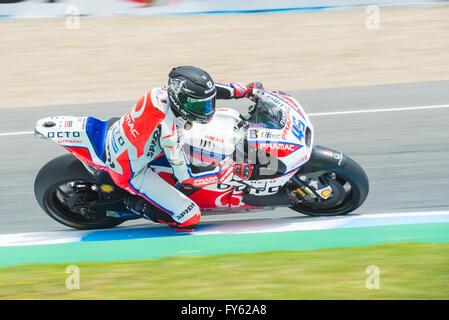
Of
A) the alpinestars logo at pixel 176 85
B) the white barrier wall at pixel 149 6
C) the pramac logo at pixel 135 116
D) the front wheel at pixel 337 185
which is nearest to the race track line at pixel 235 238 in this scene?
the front wheel at pixel 337 185

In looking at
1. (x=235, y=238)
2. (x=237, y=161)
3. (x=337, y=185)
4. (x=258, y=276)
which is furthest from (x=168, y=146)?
(x=337, y=185)

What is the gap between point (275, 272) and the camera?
4789 mm

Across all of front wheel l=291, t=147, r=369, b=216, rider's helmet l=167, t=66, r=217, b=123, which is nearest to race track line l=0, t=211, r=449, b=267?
front wheel l=291, t=147, r=369, b=216

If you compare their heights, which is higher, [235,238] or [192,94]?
[192,94]

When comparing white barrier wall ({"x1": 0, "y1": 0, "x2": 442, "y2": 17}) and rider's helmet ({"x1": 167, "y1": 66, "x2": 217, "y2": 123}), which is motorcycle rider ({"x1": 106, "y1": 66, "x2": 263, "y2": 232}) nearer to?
rider's helmet ({"x1": 167, "y1": 66, "x2": 217, "y2": 123})

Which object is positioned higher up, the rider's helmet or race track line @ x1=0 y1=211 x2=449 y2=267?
the rider's helmet

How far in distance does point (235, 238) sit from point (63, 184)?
1.63m

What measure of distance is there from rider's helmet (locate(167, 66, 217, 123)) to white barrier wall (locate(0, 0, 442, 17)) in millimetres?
8005

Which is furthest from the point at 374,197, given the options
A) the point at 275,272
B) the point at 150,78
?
the point at 150,78

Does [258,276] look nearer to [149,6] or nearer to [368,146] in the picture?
[368,146]

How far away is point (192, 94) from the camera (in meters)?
4.97

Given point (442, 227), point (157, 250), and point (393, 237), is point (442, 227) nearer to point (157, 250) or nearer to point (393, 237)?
point (393, 237)

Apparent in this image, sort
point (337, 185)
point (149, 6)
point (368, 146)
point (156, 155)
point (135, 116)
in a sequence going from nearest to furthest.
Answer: point (135, 116) < point (156, 155) < point (337, 185) < point (368, 146) < point (149, 6)

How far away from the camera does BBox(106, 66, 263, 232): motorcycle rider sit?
5.05m
